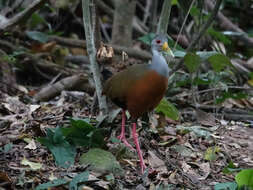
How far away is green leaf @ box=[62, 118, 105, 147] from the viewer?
327cm

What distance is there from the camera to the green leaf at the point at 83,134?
3.27m

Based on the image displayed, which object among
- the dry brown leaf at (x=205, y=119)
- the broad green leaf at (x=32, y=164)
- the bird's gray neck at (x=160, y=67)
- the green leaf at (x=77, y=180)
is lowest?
the dry brown leaf at (x=205, y=119)

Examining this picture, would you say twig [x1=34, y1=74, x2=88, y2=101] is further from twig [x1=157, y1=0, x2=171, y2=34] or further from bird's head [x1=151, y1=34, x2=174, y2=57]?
bird's head [x1=151, y1=34, x2=174, y2=57]

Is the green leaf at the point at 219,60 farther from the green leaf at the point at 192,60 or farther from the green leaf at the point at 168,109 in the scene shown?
the green leaf at the point at 168,109

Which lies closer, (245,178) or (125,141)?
(245,178)

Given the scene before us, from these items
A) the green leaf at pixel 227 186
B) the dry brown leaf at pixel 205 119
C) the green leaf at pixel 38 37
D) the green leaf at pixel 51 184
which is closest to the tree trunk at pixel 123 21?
the green leaf at pixel 38 37

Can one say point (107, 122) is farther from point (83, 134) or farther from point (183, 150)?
point (183, 150)

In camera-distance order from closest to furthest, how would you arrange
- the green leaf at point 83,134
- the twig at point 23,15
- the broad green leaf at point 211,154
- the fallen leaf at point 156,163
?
the green leaf at point 83,134 → the fallen leaf at point 156,163 → the broad green leaf at point 211,154 → the twig at point 23,15

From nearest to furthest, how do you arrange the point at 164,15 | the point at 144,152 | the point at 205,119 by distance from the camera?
the point at 144,152 < the point at 164,15 < the point at 205,119

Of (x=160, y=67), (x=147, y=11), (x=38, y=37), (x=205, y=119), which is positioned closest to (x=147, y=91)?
(x=160, y=67)

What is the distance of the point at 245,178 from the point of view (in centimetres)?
284

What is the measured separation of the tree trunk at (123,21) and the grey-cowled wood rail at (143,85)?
2599 mm

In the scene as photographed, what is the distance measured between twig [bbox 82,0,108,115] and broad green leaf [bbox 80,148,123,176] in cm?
64

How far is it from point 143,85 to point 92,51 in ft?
2.20
